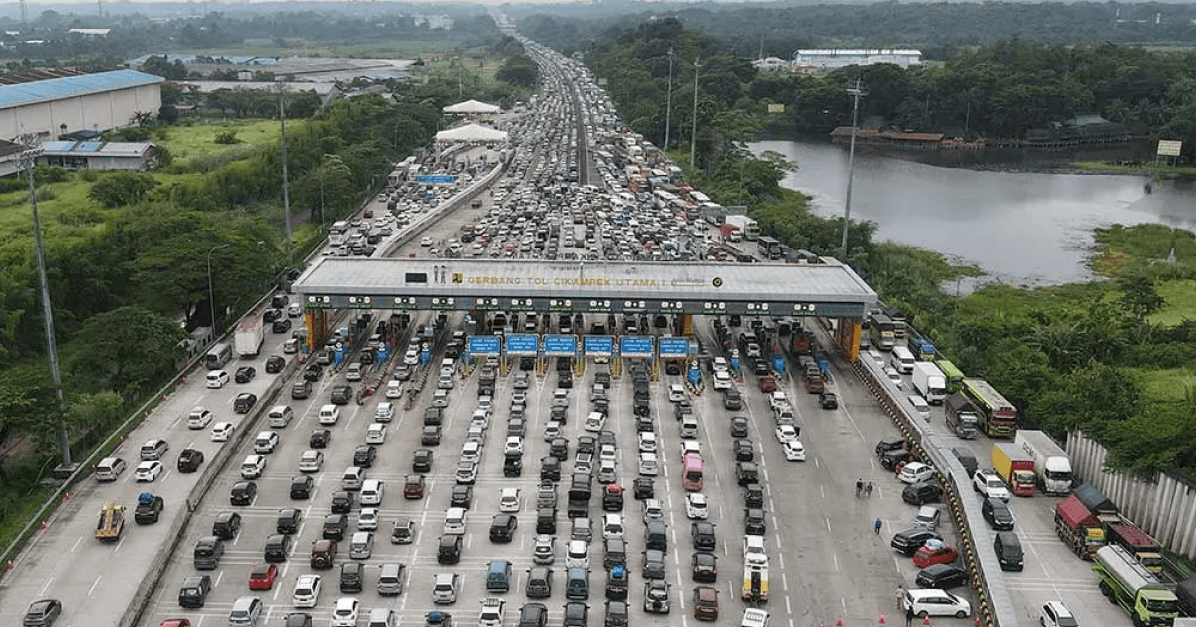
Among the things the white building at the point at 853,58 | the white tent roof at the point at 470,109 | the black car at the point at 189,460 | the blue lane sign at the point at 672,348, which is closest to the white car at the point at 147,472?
the black car at the point at 189,460

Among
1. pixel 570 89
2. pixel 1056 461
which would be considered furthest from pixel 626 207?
pixel 570 89

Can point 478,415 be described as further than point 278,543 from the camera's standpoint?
Yes

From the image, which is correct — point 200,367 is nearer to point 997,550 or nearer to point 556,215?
point 997,550

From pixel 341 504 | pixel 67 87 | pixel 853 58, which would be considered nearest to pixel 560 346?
pixel 341 504

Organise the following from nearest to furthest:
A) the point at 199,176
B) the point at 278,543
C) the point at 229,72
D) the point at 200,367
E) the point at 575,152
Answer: the point at 278,543 → the point at 200,367 → the point at 199,176 → the point at 575,152 → the point at 229,72

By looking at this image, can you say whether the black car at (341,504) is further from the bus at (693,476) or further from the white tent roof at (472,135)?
the white tent roof at (472,135)

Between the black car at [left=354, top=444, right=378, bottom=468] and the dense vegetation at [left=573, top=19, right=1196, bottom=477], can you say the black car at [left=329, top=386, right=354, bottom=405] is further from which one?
the dense vegetation at [left=573, top=19, right=1196, bottom=477]

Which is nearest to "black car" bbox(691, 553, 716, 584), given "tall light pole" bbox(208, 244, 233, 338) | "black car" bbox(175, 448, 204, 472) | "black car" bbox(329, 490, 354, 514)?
"black car" bbox(329, 490, 354, 514)
